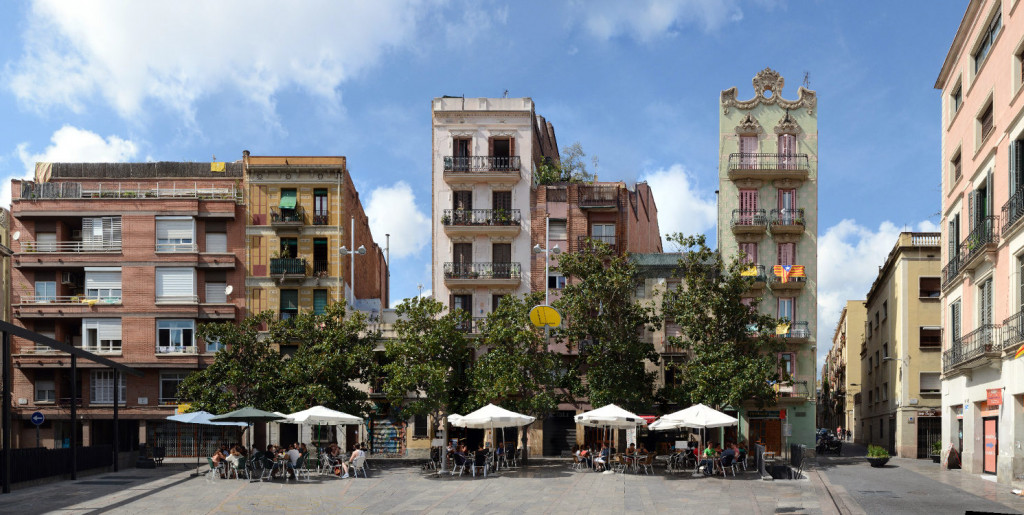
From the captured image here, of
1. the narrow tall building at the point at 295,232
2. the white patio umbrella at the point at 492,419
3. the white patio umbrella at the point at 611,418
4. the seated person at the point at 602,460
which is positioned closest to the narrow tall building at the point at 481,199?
the narrow tall building at the point at 295,232

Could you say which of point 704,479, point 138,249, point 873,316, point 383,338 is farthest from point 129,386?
point 873,316

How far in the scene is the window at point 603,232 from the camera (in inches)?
2083

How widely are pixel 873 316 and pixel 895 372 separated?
11450 millimetres

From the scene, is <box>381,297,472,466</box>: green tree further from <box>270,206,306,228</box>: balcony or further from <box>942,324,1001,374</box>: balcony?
<box>942,324,1001,374</box>: balcony

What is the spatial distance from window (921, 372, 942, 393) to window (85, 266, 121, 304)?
4484 centimetres

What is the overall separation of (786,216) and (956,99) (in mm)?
12926

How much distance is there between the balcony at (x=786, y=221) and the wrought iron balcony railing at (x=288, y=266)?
83.7 feet

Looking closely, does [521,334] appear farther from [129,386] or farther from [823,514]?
[129,386]

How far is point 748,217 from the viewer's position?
5134 centimetres

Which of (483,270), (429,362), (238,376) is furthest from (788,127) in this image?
(238,376)

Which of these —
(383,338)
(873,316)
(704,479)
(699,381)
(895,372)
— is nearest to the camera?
(704,479)

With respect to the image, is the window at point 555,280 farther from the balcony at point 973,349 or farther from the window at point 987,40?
the window at point 987,40

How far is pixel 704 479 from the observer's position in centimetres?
3319

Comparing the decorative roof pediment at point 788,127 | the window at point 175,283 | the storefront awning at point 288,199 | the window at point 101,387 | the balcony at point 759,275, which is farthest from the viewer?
the storefront awning at point 288,199
